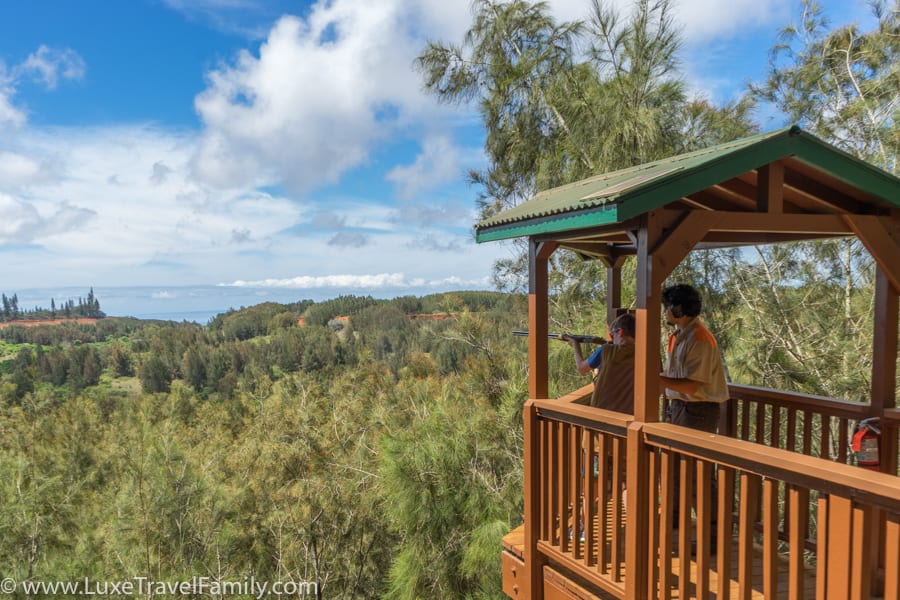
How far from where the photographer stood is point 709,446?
2.03m

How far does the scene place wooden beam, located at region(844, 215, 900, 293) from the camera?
8.50ft

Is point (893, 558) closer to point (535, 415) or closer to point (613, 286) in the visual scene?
point (535, 415)

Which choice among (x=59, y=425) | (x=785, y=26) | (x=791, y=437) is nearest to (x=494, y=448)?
(x=791, y=437)

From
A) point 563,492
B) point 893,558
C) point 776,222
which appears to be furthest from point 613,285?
point 893,558

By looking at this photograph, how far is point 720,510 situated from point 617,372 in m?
1.11

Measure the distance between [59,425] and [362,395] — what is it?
41.8ft

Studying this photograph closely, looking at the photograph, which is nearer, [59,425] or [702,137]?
[702,137]

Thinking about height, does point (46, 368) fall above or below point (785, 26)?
below

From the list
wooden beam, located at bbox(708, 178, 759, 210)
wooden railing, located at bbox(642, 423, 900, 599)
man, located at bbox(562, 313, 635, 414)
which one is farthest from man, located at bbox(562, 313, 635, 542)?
wooden beam, located at bbox(708, 178, 759, 210)

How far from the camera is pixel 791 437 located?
3.02 metres

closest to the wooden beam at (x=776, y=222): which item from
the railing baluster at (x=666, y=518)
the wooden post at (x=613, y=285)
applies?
the railing baluster at (x=666, y=518)

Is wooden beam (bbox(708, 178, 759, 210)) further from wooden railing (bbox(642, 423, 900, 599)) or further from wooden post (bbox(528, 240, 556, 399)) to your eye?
wooden railing (bbox(642, 423, 900, 599))

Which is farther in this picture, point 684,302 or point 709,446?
point 684,302

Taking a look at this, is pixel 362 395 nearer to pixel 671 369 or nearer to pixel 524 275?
pixel 524 275
